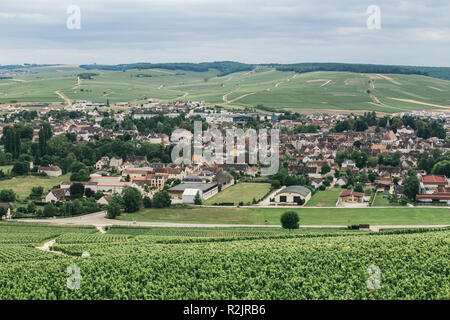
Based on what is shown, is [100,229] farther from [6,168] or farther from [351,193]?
[6,168]

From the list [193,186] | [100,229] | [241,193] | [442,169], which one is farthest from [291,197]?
[442,169]

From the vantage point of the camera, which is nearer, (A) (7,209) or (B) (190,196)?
(A) (7,209)

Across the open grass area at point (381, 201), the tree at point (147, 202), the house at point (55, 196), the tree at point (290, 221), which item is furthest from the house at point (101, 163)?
the tree at point (290, 221)

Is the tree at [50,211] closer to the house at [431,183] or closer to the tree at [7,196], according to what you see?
the tree at [7,196]

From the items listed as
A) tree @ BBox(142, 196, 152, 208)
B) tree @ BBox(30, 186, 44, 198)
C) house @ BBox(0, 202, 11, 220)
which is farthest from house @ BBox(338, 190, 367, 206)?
house @ BBox(0, 202, 11, 220)

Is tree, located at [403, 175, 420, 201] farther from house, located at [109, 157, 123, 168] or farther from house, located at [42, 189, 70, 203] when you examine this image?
house, located at [109, 157, 123, 168]

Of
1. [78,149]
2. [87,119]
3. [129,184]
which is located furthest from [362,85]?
[129,184]
